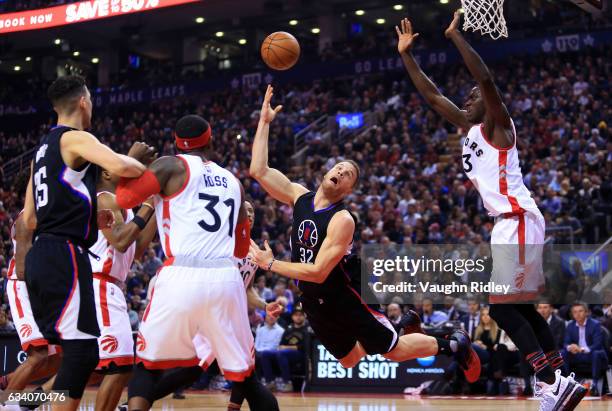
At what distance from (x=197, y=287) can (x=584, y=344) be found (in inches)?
345

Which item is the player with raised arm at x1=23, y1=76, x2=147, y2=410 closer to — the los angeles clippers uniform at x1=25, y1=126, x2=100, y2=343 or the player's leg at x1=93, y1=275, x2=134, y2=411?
the los angeles clippers uniform at x1=25, y1=126, x2=100, y2=343

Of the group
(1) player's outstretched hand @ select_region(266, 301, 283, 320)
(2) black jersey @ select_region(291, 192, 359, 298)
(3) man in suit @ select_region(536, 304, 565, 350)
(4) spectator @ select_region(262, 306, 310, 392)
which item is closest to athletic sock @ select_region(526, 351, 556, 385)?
(2) black jersey @ select_region(291, 192, 359, 298)

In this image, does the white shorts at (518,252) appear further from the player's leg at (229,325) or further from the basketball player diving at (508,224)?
the player's leg at (229,325)

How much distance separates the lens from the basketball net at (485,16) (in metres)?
8.21

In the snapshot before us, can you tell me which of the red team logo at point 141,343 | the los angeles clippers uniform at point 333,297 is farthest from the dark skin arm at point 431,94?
the red team logo at point 141,343

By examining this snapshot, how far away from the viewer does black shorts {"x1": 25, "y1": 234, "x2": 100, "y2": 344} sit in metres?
5.27

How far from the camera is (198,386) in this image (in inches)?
580

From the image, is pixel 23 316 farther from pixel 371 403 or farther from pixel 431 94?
pixel 371 403

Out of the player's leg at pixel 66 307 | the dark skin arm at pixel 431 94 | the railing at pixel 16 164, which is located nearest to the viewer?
the player's leg at pixel 66 307

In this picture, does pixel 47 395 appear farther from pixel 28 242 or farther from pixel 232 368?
pixel 28 242

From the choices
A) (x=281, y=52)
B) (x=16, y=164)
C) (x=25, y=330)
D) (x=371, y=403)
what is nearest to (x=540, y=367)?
(x=281, y=52)

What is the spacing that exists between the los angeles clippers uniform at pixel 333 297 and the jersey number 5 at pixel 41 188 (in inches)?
86.5

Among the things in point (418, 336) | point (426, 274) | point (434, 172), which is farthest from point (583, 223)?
A: point (418, 336)

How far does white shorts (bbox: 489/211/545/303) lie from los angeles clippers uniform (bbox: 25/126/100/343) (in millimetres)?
3120
